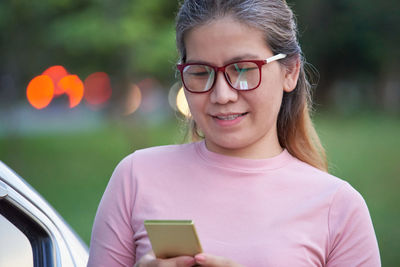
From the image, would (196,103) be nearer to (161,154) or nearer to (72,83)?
(161,154)

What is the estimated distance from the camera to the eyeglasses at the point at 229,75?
2.09m

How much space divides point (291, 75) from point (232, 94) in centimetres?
31

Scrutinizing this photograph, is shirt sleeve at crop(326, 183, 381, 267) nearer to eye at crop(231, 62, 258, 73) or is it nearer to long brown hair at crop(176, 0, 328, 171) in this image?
long brown hair at crop(176, 0, 328, 171)

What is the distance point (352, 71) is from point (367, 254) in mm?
35992

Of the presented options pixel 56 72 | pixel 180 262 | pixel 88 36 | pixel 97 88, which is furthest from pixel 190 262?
pixel 97 88

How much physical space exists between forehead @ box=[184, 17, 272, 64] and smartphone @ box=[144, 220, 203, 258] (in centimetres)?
56

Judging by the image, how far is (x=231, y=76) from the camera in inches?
82.3

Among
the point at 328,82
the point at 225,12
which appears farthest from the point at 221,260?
the point at 328,82

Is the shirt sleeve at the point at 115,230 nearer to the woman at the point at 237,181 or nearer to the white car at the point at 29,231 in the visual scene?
the woman at the point at 237,181

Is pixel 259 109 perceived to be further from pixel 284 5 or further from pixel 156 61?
pixel 156 61

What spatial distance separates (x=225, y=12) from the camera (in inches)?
85.2

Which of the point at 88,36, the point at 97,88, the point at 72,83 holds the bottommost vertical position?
the point at 97,88

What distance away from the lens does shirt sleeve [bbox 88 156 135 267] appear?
2133mm

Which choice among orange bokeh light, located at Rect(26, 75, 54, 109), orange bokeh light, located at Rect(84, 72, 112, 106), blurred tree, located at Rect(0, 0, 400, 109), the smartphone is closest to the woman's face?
the smartphone
